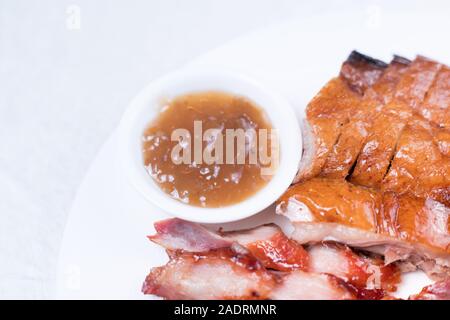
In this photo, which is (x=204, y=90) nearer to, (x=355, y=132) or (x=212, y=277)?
(x=355, y=132)

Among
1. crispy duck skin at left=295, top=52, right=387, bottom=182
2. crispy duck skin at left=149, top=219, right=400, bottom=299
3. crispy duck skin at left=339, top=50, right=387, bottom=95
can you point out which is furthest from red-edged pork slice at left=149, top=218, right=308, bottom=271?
crispy duck skin at left=339, top=50, right=387, bottom=95

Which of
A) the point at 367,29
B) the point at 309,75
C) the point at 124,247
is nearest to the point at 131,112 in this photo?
the point at 124,247

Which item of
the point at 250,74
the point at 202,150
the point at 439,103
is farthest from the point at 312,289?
the point at 250,74

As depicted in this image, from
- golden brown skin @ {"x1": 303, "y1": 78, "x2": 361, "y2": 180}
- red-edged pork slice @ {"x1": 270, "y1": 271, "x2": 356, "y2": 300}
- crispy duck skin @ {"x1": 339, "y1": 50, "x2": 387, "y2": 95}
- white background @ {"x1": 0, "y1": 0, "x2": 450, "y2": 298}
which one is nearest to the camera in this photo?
red-edged pork slice @ {"x1": 270, "y1": 271, "x2": 356, "y2": 300}

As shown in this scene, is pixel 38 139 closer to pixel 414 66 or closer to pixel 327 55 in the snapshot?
pixel 327 55

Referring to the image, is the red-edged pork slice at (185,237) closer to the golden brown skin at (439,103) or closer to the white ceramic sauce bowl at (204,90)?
the white ceramic sauce bowl at (204,90)

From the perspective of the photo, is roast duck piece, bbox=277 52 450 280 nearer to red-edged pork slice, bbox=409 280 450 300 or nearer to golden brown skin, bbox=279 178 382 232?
golden brown skin, bbox=279 178 382 232
